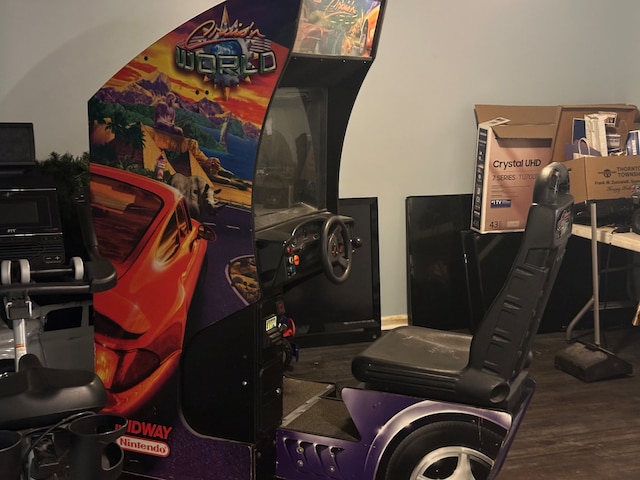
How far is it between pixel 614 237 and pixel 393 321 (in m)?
1.51

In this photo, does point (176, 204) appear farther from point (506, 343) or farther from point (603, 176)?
point (603, 176)

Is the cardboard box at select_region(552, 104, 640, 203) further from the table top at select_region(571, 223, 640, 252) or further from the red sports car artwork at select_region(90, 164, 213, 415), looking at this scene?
the red sports car artwork at select_region(90, 164, 213, 415)

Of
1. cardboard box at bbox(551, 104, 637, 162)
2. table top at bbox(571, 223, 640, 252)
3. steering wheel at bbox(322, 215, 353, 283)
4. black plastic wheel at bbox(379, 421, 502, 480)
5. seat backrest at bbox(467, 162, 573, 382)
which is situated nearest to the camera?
seat backrest at bbox(467, 162, 573, 382)

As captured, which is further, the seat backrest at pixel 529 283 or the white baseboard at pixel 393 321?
the white baseboard at pixel 393 321

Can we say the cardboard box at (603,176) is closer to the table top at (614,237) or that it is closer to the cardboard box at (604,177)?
the cardboard box at (604,177)

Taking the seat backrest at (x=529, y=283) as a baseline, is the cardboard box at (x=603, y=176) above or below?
above

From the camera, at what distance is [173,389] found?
2.69 m

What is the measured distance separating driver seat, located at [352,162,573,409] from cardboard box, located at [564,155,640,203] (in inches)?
78.0

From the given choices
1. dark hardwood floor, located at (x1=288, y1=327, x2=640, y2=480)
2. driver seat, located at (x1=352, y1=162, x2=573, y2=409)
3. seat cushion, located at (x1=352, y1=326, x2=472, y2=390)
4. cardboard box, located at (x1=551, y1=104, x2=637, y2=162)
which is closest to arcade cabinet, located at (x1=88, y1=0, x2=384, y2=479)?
seat cushion, located at (x1=352, y1=326, x2=472, y2=390)

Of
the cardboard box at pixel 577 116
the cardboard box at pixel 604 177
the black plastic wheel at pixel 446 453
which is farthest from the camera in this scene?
the cardboard box at pixel 577 116

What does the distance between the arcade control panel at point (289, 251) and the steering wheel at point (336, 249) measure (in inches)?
1.4

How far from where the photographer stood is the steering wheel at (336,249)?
8.87 feet

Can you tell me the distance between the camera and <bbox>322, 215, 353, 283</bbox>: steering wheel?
271 cm

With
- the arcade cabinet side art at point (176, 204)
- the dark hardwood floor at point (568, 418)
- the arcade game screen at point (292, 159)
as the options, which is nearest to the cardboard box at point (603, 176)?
the dark hardwood floor at point (568, 418)
